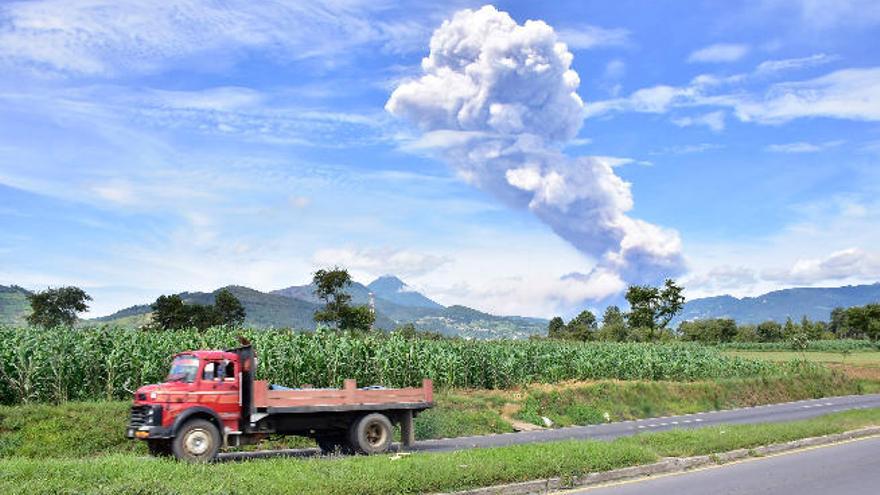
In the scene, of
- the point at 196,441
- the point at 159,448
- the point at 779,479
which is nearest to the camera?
the point at 779,479

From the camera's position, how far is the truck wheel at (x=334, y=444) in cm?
2038

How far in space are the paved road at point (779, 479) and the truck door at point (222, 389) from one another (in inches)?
331

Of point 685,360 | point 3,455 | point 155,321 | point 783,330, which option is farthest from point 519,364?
point 783,330

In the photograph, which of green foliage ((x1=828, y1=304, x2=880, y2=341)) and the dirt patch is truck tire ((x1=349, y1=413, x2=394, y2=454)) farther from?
green foliage ((x1=828, y1=304, x2=880, y2=341))

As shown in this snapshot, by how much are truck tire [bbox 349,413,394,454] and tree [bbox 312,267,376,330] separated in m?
71.2

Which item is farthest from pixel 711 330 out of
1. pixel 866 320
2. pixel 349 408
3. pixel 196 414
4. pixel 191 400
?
pixel 196 414

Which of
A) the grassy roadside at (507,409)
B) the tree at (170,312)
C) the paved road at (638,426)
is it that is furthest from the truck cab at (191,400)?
the tree at (170,312)

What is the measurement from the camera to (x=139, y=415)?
18.3 meters

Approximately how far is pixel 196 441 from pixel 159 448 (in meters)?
1.16

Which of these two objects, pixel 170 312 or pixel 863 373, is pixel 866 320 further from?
pixel 170 312

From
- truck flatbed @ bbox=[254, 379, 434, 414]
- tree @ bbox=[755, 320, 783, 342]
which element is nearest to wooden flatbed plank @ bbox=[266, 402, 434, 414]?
truck flatbed @ bbox=[254, 379, 434, 414]

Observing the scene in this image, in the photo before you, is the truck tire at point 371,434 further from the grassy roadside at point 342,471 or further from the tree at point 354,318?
the tree at point 354,318

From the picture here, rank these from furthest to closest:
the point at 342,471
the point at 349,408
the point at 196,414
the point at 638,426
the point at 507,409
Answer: the point at 507,409
the point at 638,426
the point at 349,408
the point at 196,414
the point at 342,471

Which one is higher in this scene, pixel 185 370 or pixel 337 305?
pixel 337 305
